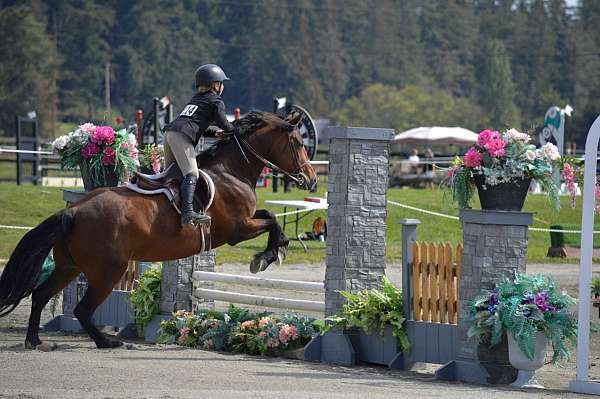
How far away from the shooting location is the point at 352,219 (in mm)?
10430

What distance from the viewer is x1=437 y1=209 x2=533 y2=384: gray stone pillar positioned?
930cm

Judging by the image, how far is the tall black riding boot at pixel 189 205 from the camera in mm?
10391

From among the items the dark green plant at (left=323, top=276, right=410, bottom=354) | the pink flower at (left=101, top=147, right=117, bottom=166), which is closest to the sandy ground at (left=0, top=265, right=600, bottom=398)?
the dark green plant at (left=323, top=276, right=410, bottom=354)

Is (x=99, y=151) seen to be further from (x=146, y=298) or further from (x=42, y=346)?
(x=42, y=346)

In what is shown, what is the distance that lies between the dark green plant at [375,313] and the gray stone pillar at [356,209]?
21 centimetres

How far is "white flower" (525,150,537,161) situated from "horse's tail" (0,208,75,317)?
374 centimetres

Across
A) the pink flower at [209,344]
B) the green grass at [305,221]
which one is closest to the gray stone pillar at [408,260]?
the pink flower at [209,344]

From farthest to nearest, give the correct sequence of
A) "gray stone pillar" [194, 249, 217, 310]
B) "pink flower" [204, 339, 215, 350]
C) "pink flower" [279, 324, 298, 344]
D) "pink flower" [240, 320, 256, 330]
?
"gray stone pillar" [194, 249, 217, 310] < "pink flower" [204, 339, 215, 350] < "pink flower" [240, 320, 256, 330] < "pink flower" [279, 324, 298, 344]

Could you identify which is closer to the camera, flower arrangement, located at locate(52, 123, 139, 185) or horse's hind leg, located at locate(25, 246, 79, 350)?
horse's hind leg, located at locate(25, 246, 79, 350)

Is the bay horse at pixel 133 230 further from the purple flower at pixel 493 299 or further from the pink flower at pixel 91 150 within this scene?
the purple flower at pixel 493 299

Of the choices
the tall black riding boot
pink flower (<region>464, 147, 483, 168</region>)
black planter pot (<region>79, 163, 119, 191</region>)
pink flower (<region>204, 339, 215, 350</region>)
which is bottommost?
pink flower (<region>204, 339, 215, 350</region>)

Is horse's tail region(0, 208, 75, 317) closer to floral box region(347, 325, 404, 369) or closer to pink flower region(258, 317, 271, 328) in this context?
pink flower region(258, 317, 271, 328)

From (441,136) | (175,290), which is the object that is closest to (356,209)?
(175,290)

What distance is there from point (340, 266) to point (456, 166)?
1.44m
